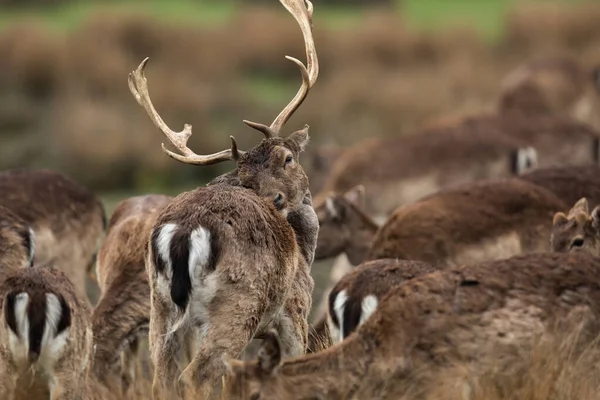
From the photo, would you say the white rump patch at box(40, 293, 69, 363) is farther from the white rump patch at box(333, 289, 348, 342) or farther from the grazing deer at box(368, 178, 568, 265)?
the grazing deer at box(368, 178, 568, 265)

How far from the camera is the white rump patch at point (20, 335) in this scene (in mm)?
6609

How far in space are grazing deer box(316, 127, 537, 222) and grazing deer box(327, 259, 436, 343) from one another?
6348mm

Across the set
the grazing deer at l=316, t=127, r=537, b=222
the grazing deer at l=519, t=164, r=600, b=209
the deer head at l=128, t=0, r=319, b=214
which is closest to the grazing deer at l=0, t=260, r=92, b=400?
the deer head at l=128, t=0, r=319, b=214

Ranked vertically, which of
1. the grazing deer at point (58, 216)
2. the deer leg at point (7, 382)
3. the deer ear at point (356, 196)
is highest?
the deer leg at point (7, 382)

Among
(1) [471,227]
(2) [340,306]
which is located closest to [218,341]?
(2) [340,306]

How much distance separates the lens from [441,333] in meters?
5.83

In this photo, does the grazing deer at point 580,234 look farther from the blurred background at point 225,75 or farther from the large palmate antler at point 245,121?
the blurred background at point 225,75

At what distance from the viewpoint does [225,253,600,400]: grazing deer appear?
18.3 ft

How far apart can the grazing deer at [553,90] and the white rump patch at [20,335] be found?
11.4 metres

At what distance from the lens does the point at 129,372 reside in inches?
332

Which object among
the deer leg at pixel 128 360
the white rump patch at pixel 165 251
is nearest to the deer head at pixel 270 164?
the white rump patch at pixel 165 251

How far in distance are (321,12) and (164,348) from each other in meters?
23.9

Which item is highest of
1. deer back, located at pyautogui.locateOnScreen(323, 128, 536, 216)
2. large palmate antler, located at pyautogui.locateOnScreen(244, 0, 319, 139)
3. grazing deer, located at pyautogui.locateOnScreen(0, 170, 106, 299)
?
large palmate antler, located at pyautogui.locateOnScreen(244, 0, 319, 139)

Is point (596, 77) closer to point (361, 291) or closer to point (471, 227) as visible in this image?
point (471, 227)
